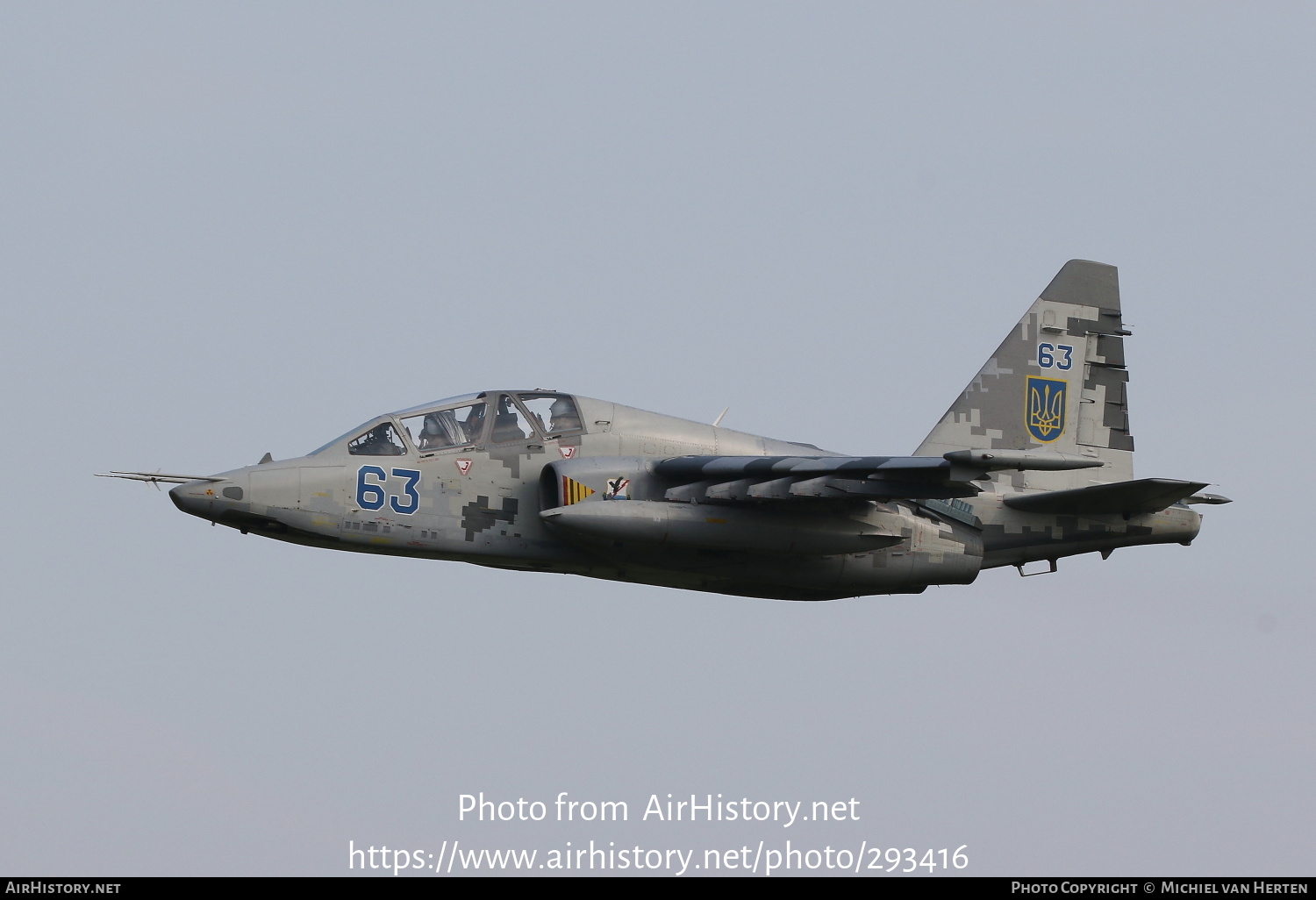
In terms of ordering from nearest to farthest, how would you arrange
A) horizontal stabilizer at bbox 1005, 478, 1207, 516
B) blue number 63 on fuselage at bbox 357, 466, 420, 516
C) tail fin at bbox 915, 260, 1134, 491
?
blue number 63 on fuselage at bbox 357, 466, 420, 516 → horizontal stabilizer at bbox 1005, 478, 1207, 516 → tail fin at bbox 915, 260, 1134, 491

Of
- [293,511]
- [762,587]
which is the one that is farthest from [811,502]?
[293,511]

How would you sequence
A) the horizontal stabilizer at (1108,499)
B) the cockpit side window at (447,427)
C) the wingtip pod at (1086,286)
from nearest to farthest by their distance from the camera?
the cockpit side window at (447,427) → the horizontal stabilizer at (1108,499) → the wingtip pod at (1086,286)

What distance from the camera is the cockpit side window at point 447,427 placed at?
74.9 feet

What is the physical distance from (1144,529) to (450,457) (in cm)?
1029

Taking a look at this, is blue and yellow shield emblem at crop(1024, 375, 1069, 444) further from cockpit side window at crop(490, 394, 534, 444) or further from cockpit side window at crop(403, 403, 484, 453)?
cockpit side window at crop(403, 403, 484, 453)

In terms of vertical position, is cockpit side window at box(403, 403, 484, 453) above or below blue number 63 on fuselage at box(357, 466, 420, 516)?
above

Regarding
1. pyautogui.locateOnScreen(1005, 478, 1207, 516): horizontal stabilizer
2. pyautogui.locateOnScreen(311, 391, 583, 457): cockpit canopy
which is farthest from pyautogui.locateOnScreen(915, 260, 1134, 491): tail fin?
pyautogui.locateOnScreen(311, 391, 583, 457): cockpit canopy

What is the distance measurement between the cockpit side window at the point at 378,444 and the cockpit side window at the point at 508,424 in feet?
4.10

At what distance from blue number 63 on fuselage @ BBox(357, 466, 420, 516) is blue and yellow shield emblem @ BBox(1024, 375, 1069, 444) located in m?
9.66

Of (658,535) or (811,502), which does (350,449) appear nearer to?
(658,535)

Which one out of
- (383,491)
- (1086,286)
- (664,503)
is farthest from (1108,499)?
(383,491)

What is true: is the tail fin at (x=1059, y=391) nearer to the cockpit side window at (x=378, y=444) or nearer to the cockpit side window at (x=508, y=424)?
the cockpit side window at (x=508, y=424)

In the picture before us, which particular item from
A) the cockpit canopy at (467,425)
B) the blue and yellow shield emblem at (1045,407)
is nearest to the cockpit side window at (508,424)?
the cockpit canopy at (467,425)

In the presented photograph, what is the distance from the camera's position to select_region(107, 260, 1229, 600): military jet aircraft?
72.0 feet
